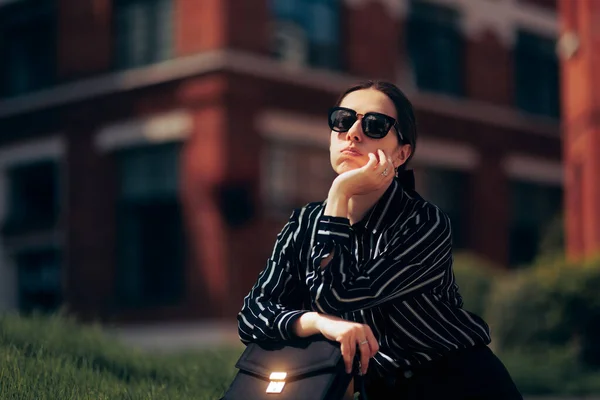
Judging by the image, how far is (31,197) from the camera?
74.3 feet

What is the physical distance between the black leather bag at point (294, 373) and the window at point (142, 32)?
1734cm

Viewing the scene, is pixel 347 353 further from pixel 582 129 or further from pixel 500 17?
pixel 500 17

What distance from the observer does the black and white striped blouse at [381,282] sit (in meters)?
3.25

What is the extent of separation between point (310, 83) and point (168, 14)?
3.12m

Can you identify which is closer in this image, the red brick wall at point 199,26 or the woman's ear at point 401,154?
the woman's ear at point 401,154

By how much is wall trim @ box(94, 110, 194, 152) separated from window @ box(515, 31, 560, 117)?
9626 mm

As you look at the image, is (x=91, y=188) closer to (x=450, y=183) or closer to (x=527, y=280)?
(x=450, y=183)

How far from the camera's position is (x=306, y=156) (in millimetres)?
20047

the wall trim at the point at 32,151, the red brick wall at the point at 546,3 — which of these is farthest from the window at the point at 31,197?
the red brick wall at the point at 546,3

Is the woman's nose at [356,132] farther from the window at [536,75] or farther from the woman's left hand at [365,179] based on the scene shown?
the window at [536,75]

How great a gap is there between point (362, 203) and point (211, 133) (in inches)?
614

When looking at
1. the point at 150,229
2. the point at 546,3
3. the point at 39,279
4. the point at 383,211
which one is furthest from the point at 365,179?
the point at 546,3

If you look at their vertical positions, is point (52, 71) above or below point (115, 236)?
above

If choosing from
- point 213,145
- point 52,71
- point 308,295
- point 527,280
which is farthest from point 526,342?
point 52,71
